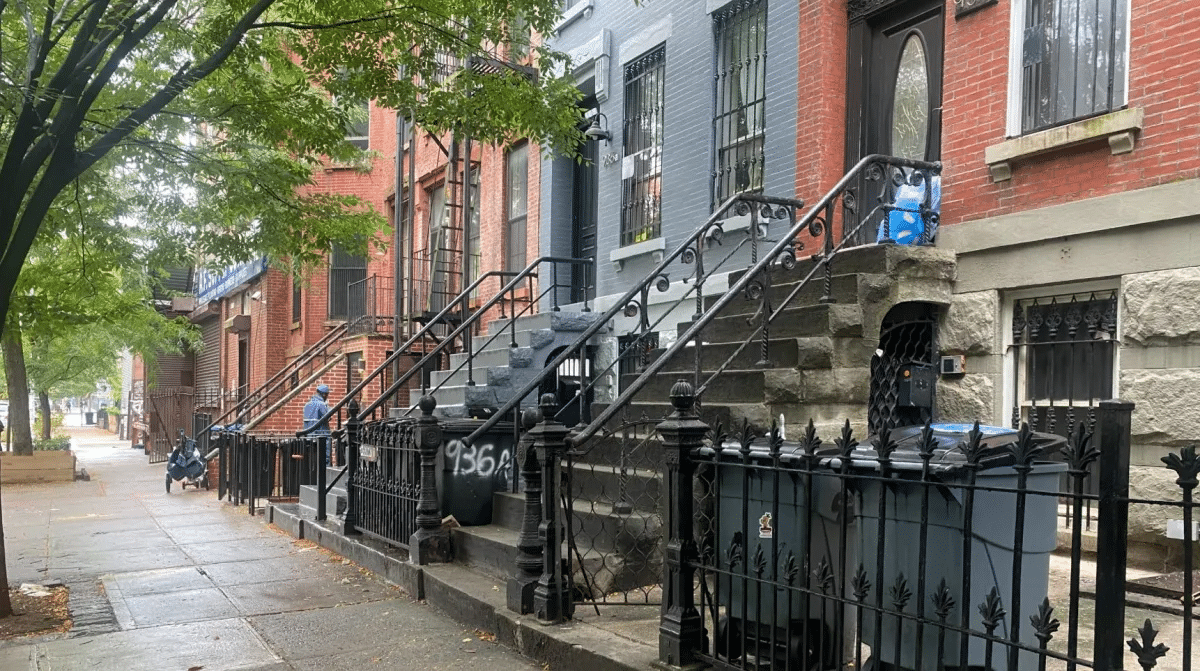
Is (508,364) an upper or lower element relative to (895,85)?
lower

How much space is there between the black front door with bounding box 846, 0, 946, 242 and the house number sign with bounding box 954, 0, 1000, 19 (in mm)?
451

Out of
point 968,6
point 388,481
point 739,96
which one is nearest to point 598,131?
point 739,96

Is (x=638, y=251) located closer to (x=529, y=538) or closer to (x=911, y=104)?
(x=911, y=104)

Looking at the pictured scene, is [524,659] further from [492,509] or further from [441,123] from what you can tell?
[441,123]

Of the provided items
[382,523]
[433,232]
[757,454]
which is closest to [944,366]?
[757,454]

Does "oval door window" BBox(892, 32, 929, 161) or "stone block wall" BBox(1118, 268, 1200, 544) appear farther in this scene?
"oval door window" BBox(892, 32, 929, 161)

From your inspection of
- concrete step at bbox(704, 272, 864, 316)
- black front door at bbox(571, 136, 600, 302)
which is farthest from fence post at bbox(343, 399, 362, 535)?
black front door at bbox(571, 136, 600, 302)

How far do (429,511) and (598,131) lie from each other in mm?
5455

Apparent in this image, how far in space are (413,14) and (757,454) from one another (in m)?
5.52

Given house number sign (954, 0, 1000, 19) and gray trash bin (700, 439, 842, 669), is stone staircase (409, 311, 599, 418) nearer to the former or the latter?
house number sign (954, 0, 1000, 19)

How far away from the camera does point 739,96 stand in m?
9.53

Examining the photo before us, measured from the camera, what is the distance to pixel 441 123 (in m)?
8.95

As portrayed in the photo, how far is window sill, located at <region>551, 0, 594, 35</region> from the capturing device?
1202 cm

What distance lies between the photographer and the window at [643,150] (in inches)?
423
